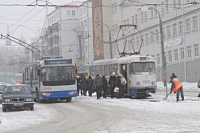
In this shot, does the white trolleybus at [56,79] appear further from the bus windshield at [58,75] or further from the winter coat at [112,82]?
the winter coat at [112,82]

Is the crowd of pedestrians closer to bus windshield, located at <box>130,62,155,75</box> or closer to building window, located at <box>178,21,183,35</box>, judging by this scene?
bus windshield, located at <box>130,62,155,75</box>

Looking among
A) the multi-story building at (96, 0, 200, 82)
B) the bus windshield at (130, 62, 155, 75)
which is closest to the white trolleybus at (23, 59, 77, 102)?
the bus windshield at (130, 62, 155, 75)

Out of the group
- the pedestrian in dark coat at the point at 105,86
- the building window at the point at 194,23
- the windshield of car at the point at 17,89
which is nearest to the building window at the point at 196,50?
the building window at the point at 194,23

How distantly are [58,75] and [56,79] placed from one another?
302 mm

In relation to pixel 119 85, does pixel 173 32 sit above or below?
above

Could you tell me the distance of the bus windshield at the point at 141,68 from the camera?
30234 mm

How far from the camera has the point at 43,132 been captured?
13.9 metres

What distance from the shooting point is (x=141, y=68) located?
30375 millimetres

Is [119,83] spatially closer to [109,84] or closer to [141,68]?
[109,84]

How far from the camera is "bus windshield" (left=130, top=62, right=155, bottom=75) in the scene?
99.2 feet

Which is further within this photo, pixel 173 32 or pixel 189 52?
pixel 173 32

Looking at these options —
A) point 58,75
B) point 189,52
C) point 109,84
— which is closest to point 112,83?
point 109,84

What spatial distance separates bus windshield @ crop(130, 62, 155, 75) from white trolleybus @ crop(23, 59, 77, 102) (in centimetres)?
396

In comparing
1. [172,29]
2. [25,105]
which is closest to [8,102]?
[25,105]
